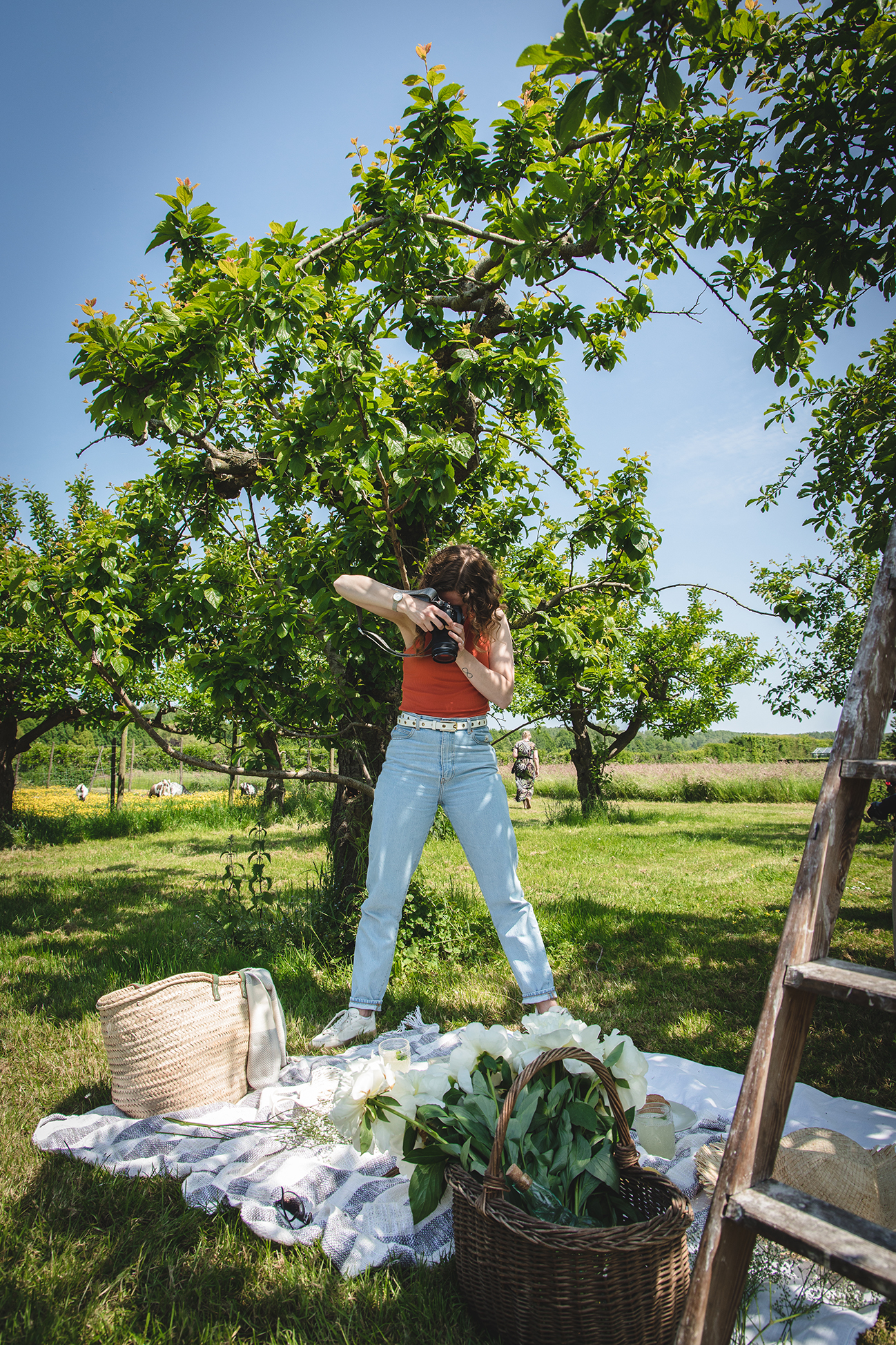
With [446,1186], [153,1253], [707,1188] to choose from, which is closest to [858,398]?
[707,1188]

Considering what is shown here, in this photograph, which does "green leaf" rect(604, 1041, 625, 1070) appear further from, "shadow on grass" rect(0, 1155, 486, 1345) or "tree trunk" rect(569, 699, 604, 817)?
"tree trunk" rect(569, 699, 604, 817)

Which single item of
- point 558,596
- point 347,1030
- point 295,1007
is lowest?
point 295,1007

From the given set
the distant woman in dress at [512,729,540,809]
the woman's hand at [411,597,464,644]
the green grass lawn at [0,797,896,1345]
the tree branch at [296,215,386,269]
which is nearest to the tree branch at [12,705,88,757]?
the green grass lawn at [0,797,896,1345]

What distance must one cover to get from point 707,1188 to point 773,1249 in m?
0.19

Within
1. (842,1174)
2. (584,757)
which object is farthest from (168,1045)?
(584,757)

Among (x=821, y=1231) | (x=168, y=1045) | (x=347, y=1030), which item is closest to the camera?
(x=821, y=1231)

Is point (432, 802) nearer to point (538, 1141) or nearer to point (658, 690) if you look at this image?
point (538, 1141)

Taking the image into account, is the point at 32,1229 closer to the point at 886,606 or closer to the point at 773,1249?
the point at 773,1249

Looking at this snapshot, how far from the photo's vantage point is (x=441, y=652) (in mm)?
2877


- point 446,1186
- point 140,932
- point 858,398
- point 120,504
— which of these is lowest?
point 140,932

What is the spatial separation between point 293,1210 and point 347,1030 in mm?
948

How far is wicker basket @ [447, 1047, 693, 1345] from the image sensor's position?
1331 mm

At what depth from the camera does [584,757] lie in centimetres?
1600

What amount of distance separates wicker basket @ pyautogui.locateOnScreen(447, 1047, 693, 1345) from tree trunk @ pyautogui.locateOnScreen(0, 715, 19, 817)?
1315 cm
